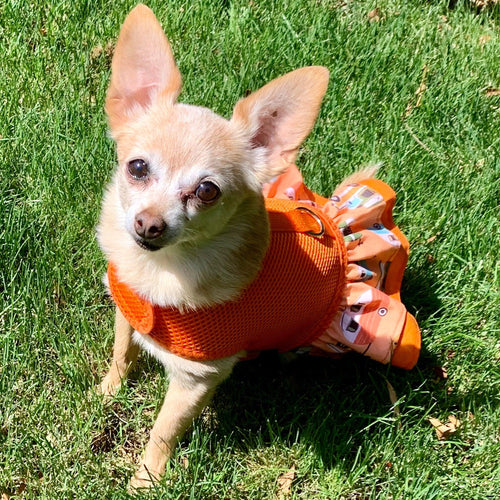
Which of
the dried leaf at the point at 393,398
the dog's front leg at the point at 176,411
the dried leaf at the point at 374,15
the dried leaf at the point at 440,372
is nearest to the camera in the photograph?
the dog's front leg at the point at 176,411

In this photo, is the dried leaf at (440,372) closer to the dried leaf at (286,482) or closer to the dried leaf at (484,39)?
the dried leaf at (286,482)

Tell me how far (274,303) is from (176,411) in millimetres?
479

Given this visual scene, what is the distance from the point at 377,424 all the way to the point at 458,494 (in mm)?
363

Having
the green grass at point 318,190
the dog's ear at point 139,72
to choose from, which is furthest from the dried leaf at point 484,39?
the dog's ear at point 139,72

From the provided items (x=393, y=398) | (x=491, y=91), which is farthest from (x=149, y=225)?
(x=491, y=91)

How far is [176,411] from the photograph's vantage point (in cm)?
197

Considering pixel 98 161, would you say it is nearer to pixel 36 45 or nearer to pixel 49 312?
pixel 49 312

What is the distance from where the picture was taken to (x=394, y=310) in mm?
2232

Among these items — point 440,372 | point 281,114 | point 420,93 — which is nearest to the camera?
point 281,114

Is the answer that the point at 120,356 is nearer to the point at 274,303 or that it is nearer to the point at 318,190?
the point at 274,303

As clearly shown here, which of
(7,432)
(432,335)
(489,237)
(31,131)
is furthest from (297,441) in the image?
(31,131)

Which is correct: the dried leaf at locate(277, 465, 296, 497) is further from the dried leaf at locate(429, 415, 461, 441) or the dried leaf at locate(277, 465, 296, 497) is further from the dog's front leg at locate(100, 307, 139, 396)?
the dog's front leg at locate(100, 307, 139, 396)

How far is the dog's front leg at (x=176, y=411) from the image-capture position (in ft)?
6.30

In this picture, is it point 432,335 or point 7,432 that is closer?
point 7,432
